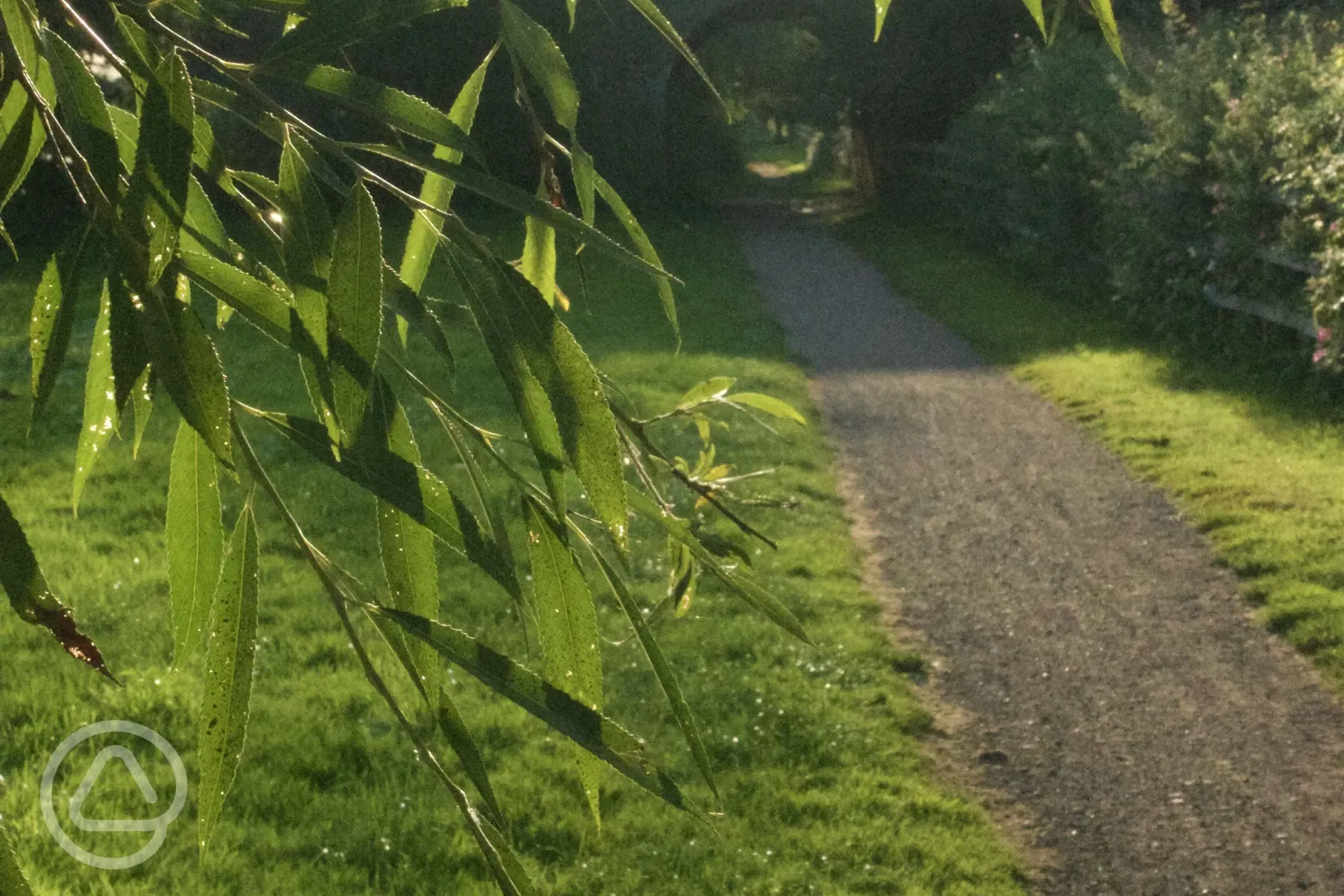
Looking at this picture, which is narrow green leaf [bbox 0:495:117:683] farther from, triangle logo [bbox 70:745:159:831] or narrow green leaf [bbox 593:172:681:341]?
triangle logo [bbox 70:745:159:831]

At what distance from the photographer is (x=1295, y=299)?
8508mm

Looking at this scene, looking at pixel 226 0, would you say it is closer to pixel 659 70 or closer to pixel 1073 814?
pixel 1073 814

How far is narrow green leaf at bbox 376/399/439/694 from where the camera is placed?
1.29m

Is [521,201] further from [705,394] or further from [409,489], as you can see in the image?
[705,394]

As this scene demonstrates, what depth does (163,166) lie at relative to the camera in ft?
3.43

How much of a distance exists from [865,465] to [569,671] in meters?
6.19

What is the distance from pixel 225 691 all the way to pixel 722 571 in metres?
0.56

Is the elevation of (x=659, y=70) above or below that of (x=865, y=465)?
above

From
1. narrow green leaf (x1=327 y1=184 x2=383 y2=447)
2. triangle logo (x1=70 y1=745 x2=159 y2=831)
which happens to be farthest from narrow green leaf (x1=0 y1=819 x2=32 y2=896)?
triangle logo (x1=70 y1=745 x2=159 y2=831)

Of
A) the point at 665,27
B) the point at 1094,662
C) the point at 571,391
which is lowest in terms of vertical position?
the point at 1094,662

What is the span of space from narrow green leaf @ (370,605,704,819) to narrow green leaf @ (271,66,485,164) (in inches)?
18.6

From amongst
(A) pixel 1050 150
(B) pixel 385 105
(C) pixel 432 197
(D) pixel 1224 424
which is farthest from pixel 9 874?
(A) pixel 1050 150

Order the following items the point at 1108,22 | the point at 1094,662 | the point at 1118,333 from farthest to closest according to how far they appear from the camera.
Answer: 1. the point at 1118,333
2. the point at 1094,662
3. the point at 1108,22

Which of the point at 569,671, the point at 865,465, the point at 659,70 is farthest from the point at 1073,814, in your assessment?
the point at 659,70
